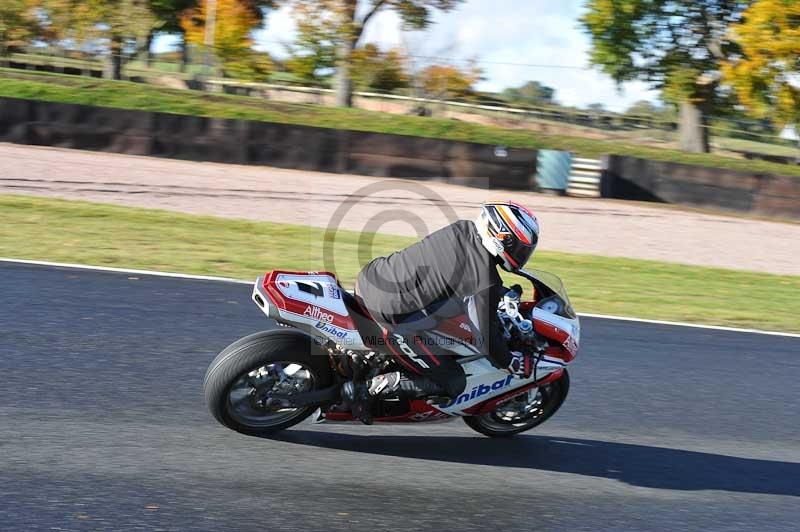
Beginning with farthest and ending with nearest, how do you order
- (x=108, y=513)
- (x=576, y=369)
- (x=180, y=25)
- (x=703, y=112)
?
(x=180, y=25)
(x=703, y=112)
(x=576, y=369)
(x=108, y=513)

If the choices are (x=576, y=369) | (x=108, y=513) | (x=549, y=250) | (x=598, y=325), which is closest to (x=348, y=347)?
(x=108, y=513)

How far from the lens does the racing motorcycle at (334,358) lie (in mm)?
5203

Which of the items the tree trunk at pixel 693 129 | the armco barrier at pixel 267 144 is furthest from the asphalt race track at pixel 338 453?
the tree trunk at pixel 693 129

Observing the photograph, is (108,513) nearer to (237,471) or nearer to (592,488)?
(237,471)

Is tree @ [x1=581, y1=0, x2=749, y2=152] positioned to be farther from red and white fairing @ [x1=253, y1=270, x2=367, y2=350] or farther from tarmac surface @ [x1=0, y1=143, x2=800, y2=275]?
red and white fairing @ [x1=253, y1=270, x2=367, y2=350]

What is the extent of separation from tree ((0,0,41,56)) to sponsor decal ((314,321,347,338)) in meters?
44.2

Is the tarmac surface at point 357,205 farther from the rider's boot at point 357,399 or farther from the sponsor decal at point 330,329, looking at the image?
the sponsor decal at point 330,329

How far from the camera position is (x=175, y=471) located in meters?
4.82

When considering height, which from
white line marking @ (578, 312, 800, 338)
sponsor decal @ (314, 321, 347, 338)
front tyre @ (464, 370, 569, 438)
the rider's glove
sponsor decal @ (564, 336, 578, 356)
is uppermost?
sponsor decal @ (314, 321, 347, 338)

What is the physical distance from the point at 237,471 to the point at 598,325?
5.40m

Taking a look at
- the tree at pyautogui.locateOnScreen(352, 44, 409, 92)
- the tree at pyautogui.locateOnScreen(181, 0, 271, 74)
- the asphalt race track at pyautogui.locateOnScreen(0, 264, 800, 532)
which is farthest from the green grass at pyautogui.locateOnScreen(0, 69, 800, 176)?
the asphalt race track at pyautogui.locateOnScreen(0, 264, 800, 532)

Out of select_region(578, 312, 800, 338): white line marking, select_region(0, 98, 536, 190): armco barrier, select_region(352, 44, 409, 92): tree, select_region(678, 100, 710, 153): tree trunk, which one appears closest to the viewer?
select_region(578, 312, 800, 338): white line marking

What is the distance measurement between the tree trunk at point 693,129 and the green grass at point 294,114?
4.13m

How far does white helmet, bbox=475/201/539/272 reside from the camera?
5.10 meters
